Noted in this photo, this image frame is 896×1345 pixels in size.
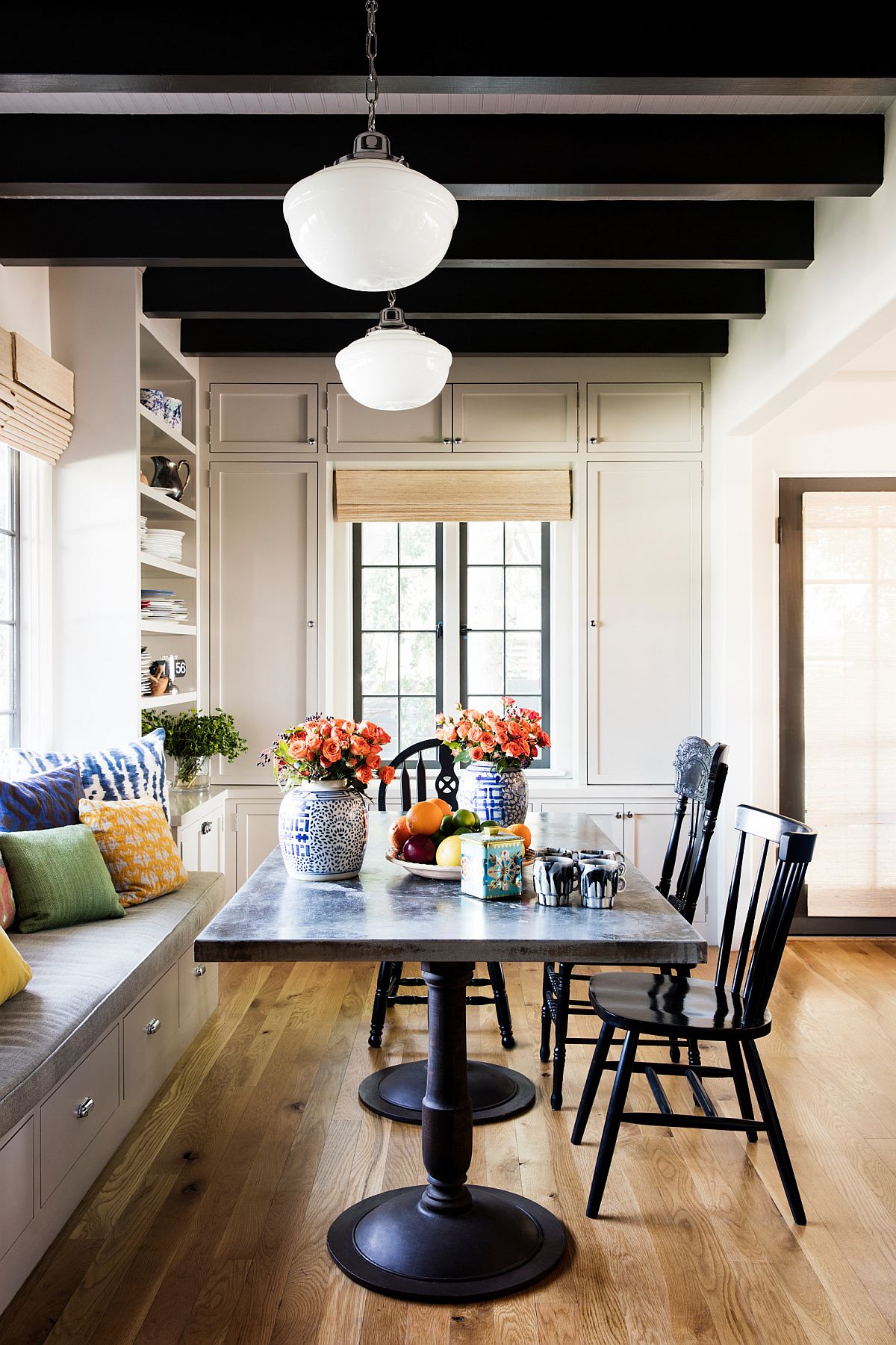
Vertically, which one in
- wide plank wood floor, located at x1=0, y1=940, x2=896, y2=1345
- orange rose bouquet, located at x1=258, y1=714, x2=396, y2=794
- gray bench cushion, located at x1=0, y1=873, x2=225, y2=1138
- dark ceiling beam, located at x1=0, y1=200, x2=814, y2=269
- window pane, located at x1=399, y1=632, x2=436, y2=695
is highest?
dark ceiling beam, located at x1=0, y1=200, x2=814, y2=269

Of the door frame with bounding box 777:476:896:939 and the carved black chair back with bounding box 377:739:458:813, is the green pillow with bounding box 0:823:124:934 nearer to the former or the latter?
the carved black chair back with bounding box 377:739:458:813

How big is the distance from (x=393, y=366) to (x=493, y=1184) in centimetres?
205

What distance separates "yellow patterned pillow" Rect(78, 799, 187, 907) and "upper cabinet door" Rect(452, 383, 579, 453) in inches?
89.3

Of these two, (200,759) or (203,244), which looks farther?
(200,759)

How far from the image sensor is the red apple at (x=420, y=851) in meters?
2.51

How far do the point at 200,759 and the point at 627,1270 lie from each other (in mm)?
2862

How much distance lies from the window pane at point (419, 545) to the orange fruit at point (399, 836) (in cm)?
258

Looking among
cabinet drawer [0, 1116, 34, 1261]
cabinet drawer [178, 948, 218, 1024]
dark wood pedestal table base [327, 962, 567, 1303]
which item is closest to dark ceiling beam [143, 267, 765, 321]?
cabinet drawer [178, 948, 218, 1024]

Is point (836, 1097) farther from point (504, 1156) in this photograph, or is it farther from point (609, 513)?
point (609, 513)

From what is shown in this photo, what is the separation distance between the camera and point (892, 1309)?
204cm

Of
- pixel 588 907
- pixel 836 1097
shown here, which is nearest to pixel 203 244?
pixel 588 907

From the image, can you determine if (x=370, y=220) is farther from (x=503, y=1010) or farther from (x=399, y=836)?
(x=503, y=1010)

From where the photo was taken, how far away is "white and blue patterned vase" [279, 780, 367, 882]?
95.0 inches

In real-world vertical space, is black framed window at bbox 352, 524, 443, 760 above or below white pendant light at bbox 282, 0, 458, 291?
below
